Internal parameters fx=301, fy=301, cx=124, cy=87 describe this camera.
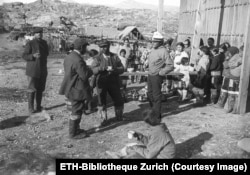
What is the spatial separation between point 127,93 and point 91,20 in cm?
3071

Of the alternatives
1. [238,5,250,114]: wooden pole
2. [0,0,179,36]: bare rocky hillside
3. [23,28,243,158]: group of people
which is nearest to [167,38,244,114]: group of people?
[23,28,243,158]: group of people

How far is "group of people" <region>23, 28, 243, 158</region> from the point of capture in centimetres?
530

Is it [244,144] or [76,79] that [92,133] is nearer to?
[76,79]

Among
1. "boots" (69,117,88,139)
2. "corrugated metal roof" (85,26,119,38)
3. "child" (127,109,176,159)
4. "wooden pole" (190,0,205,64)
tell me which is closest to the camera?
"child" (127,109,176,159)

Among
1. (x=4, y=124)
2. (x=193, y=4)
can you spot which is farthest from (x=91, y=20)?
(x=4, y=124)

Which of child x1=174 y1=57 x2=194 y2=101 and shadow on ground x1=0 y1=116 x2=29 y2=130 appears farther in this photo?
child x1=174 y1=57 x2=194 y2=101

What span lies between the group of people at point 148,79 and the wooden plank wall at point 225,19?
1.94 feet

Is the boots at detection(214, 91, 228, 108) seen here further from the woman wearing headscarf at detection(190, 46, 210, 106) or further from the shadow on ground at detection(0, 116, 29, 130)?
the shadow on ground at detection(0, 116, 29, 130)

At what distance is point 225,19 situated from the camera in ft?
36.9

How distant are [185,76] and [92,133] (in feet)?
13.8

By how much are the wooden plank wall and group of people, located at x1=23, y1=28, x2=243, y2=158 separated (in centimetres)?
59

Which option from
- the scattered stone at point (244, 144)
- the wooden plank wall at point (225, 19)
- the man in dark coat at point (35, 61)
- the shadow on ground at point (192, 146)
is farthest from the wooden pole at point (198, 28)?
the man in dark coat at point (35, 61)

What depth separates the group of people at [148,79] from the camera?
17.4 feet

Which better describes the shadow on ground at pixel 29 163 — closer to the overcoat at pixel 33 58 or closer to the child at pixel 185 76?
the overcoat at pixel 33 58
